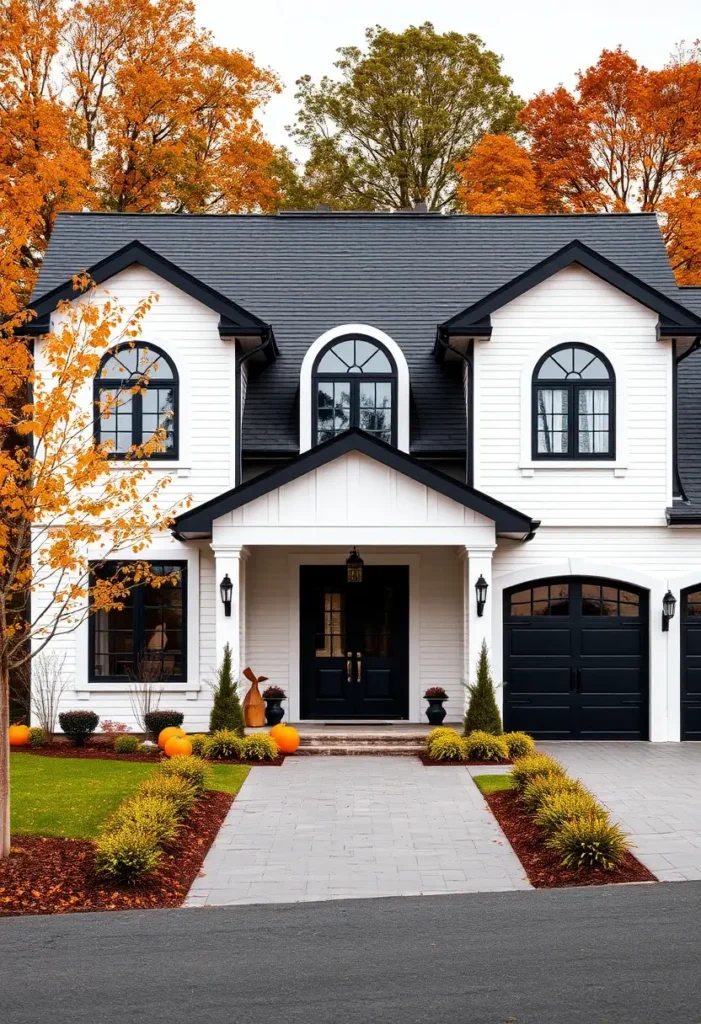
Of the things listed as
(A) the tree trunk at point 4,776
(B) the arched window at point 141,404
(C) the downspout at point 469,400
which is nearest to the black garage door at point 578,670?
(C) the downspout at point 469,400

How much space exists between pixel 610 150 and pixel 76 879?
988 inches

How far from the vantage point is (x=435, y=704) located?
17.5m

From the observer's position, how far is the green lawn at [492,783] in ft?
43.3

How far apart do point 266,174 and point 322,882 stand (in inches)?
959

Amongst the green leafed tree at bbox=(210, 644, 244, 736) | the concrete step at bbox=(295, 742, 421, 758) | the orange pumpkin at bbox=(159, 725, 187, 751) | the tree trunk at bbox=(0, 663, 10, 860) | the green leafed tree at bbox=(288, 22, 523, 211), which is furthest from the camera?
the green leafed tree at bbox=(288, 22, 523, 211)

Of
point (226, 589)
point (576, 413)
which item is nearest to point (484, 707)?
point (226, 589)

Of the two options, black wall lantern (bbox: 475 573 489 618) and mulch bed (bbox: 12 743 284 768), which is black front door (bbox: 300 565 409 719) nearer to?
black wall lantern (bbox: 475 573 489 618)

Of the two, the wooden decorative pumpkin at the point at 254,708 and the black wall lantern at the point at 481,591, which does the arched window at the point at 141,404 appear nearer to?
the wooden decorative pumpkin at the point at 254,708

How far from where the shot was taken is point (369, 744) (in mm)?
16656

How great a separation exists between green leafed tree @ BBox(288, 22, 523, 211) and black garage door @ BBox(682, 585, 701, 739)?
1892 centimetres

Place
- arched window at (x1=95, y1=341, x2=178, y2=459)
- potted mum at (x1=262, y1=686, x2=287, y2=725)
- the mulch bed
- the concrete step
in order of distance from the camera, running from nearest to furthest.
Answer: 1. the mulch bed
2. the concrete step
3. potted mum at (x1=262, y1=686, x2=287, y2=725)
4. arched window at (x1=95, y1=341, x2=178, y2=459)

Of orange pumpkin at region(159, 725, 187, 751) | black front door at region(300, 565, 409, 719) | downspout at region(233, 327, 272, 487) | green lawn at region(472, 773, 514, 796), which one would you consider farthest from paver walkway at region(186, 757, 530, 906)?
downspout at region(233, 327, 272, 487)

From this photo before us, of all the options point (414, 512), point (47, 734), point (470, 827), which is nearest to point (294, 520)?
point (414, 512)

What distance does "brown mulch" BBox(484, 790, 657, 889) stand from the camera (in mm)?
9305
